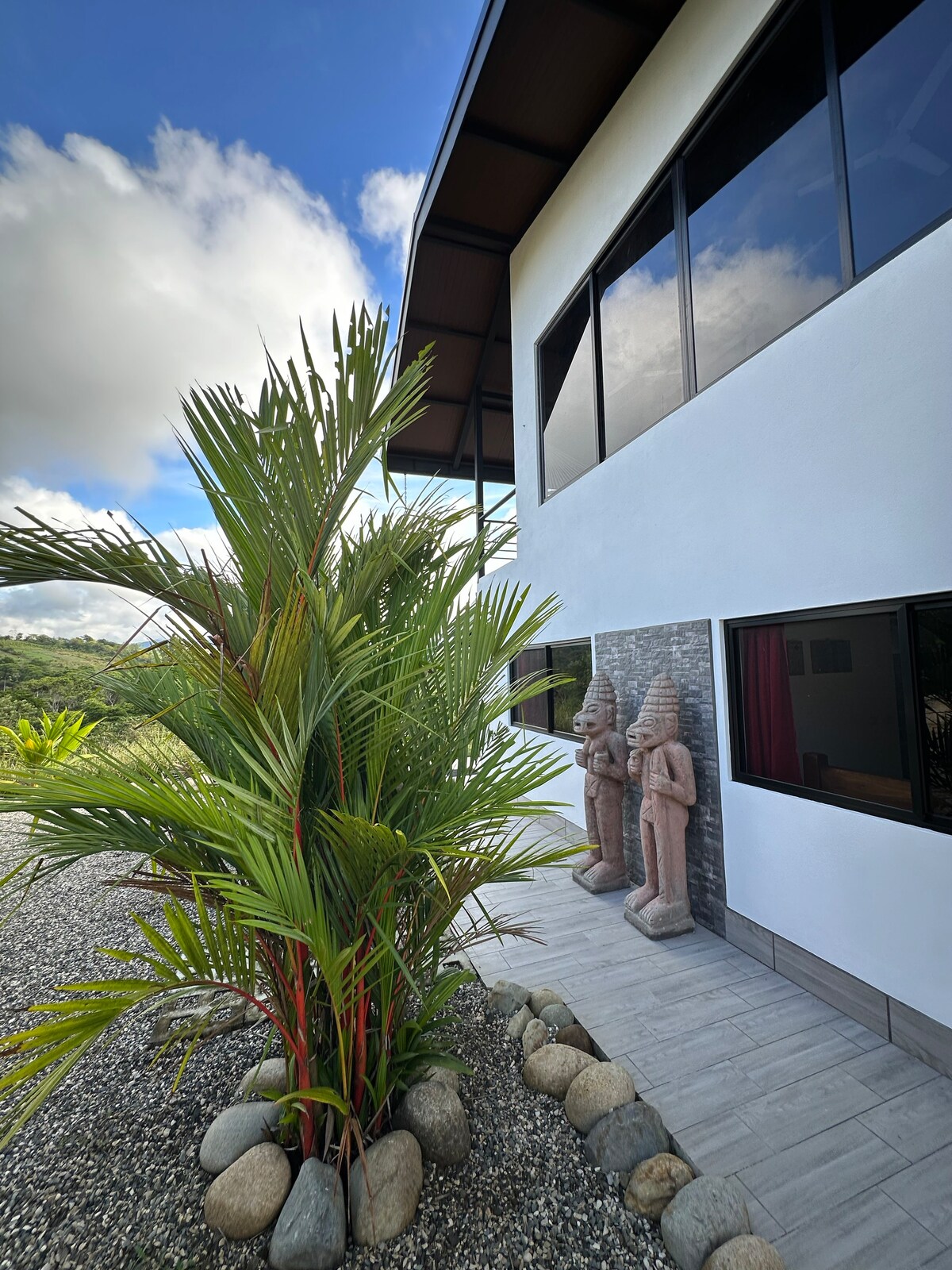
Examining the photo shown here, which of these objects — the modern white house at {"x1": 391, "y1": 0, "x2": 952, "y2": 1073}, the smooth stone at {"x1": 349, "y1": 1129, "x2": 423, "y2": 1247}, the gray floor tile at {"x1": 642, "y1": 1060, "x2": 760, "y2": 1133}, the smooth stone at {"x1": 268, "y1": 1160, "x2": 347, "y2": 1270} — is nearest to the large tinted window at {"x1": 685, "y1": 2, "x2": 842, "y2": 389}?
the modern white house at {"x1": 391, "y1": 0, "x2": 952, "y2": 1073}

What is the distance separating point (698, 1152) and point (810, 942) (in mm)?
1128

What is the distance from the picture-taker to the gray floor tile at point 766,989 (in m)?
2.35

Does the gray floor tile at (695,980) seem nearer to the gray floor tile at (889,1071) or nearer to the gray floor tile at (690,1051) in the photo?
the gray floor tile at (690,1051)

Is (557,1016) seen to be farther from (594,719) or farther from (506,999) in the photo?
(594,719)

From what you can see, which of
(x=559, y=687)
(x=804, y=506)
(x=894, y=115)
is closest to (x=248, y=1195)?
(x=804, y=506)

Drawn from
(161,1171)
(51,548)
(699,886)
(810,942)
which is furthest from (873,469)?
(161,1171)

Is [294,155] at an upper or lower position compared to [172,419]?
upper

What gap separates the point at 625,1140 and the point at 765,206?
4043 millimetres

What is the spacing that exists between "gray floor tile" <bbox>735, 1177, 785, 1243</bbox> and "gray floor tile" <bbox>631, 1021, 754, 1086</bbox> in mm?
444

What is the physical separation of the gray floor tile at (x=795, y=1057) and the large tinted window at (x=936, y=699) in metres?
0.97

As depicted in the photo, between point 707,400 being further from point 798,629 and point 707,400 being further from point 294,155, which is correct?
point 294,155

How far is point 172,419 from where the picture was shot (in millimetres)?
1327

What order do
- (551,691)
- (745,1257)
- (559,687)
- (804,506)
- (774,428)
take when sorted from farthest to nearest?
(551,691) → (559,687) → (774,428) → (804,506) → (745,1257)

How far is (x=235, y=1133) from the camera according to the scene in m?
1.55
